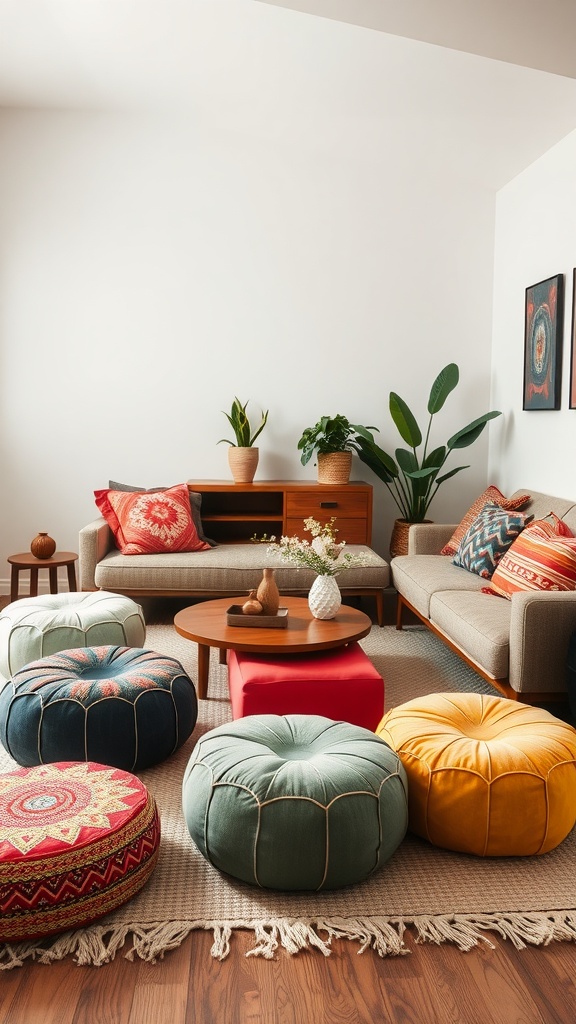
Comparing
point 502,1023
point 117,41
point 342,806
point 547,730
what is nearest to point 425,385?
point 117,41

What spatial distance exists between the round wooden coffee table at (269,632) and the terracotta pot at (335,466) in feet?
4.74

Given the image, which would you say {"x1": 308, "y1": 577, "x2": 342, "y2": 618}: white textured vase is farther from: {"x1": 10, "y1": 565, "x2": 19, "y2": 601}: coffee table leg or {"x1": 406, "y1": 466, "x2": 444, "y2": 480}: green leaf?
{"x1": 10, "y1": 565, "x2": 19, "y2": 601}: coffee table leg

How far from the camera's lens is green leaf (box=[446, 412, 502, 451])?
4.96 m

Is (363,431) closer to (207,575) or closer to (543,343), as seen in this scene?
(543,343)

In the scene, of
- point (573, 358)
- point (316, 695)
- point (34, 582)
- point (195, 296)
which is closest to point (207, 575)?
point (34, 582)

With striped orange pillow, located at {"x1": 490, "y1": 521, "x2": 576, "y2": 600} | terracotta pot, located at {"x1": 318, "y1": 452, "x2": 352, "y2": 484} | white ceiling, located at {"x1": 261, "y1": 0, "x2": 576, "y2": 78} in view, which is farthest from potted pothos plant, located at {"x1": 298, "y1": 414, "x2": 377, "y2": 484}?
white ceiling, located at {"x1": 261, "y1": 0, "x2": 576, "y2": 78}

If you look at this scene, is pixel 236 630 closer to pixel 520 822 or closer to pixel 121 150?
pixel 520 822

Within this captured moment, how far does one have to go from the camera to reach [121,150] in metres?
5.07

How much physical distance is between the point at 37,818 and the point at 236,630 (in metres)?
1.39

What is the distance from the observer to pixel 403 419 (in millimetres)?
4938

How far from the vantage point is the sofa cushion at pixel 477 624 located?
2941 mm

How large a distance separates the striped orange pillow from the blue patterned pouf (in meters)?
1.49

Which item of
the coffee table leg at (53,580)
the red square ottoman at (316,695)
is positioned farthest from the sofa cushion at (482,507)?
→ the coffee table leg at (53,580)

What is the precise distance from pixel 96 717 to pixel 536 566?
6.03 feet
